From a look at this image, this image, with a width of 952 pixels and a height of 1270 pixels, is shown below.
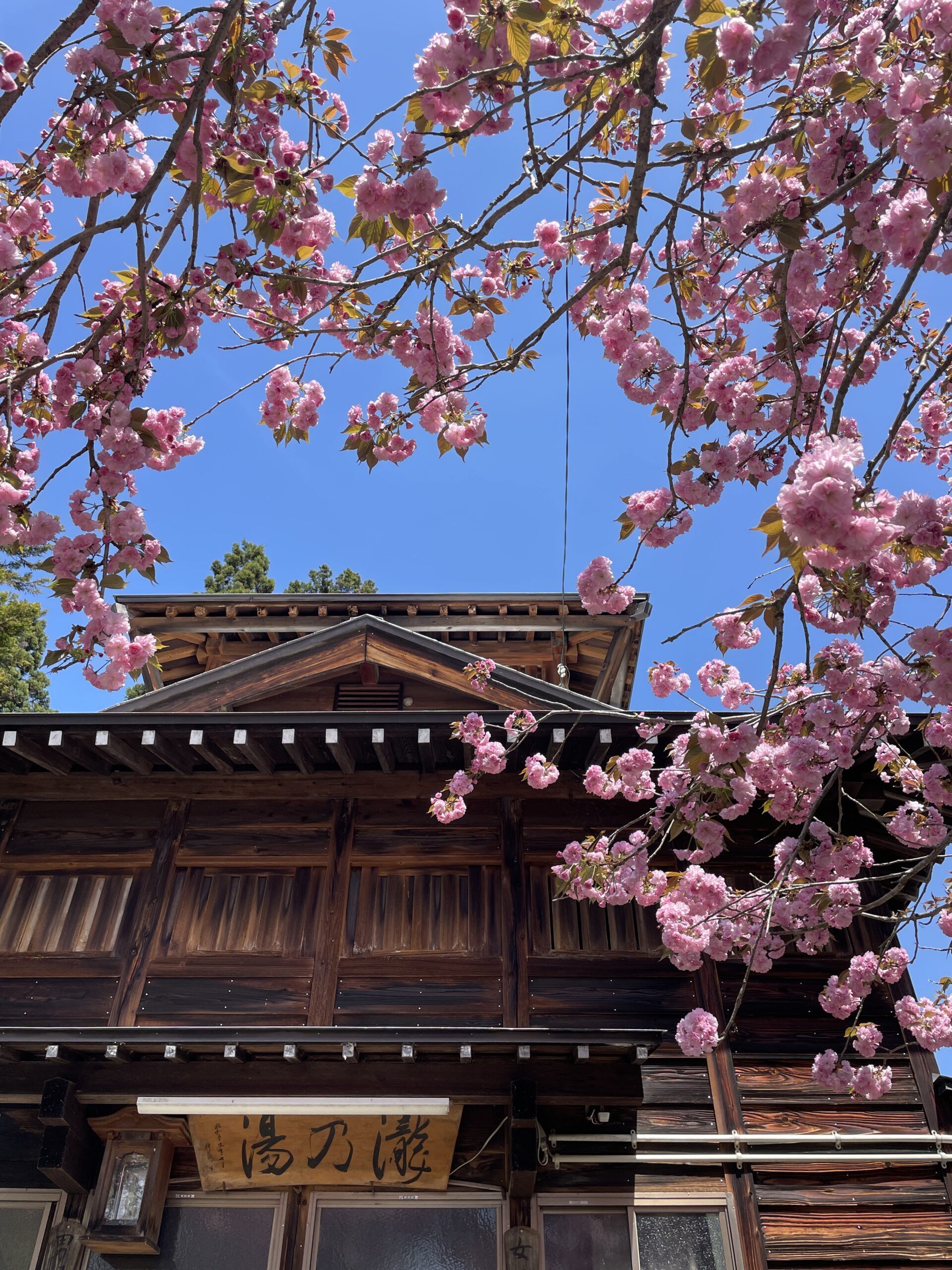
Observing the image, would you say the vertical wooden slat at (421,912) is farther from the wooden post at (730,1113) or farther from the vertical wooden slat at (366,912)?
the wooden post at (730,1113)

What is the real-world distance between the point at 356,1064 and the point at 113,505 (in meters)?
4.35

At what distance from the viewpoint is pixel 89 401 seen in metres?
3.93

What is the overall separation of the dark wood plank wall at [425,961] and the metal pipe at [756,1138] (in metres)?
0.10

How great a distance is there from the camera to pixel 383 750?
7809 millimetres

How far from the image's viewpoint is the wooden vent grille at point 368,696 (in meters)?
9.76

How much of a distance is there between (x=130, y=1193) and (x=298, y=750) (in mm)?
3318

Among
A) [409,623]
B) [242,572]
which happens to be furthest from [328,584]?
[409,623]

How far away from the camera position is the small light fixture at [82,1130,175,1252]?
6051 mm

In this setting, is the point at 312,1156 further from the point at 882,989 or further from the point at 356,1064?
the point at 882,989

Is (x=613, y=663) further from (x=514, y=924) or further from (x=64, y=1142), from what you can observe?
(x=64, y=1142)

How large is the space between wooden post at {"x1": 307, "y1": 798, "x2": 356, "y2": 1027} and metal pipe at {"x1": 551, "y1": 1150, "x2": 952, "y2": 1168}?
2014 millimetres

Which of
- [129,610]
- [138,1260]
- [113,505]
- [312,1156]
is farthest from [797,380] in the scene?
[129,610]

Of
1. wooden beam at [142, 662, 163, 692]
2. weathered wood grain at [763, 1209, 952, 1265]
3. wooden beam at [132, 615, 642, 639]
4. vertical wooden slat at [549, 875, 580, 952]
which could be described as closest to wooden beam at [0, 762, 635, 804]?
vertical wooden slat at [549, 875, 580, 952]

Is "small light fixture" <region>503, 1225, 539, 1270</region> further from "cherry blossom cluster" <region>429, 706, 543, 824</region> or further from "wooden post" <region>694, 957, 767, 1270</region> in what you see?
"cherry blossom cluster" <region>429, 706, 543, 824</region>
